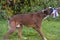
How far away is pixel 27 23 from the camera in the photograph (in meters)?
9.56

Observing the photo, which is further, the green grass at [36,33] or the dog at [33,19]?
the green grass at [36,33]

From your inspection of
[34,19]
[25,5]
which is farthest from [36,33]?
[25,5]

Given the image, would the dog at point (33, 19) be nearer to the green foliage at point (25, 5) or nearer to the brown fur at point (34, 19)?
the brown fur at point (34, 19)

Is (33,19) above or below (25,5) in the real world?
above

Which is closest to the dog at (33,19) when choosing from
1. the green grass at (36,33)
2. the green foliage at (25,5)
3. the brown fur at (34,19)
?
the brown fur at (34,19)

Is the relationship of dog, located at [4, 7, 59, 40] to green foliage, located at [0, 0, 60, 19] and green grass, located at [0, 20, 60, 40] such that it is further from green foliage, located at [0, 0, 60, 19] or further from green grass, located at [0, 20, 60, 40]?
green foliage, located at [0, 0, 60, 19]

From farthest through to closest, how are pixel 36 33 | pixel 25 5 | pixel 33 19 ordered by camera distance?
pixel 25 5 < pixel 36 33 < pixel 33 19

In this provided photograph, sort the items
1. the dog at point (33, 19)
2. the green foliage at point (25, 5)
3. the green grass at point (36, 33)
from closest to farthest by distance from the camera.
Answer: the dog at point (33, 19), the green grass at point (36, 33), the green foliage at point (25, 5)

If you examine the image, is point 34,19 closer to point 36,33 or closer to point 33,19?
point 33,19

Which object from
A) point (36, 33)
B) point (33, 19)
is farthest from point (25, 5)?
point (33, 19)

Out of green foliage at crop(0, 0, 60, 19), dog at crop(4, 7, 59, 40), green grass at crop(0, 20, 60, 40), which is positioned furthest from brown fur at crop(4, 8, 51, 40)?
green foliage at crop(0, 0, 60, 19)

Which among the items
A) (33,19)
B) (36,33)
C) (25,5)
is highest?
(33,19)

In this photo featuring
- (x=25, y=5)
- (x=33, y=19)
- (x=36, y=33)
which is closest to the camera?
(x=33, y=19)

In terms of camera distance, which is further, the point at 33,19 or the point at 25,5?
the point at 25,5
